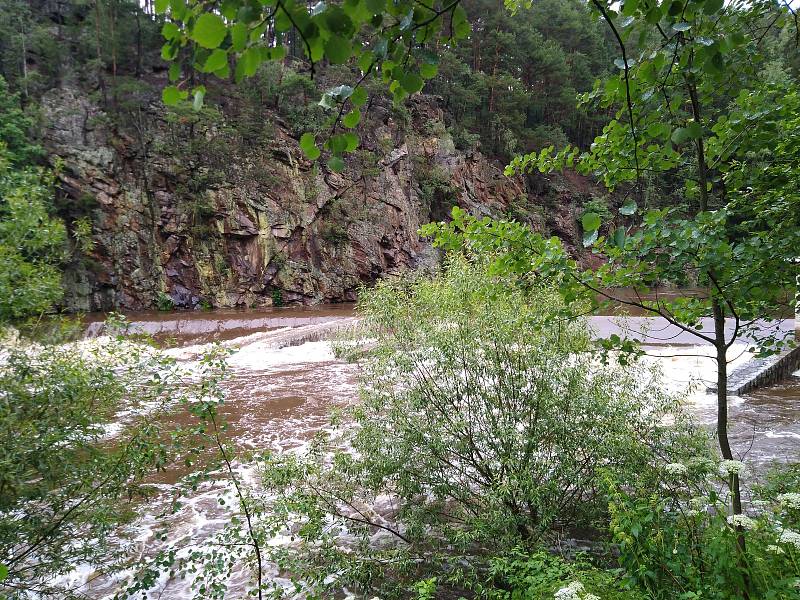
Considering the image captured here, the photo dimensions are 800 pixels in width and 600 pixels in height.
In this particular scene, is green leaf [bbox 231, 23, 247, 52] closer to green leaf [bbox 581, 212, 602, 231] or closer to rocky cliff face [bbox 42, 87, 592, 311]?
green leaf [bbox 581, 212, 602, 231]

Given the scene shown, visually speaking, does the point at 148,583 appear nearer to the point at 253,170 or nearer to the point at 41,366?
the point at 41,366

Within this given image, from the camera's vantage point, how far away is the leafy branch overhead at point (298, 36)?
99 centimetres

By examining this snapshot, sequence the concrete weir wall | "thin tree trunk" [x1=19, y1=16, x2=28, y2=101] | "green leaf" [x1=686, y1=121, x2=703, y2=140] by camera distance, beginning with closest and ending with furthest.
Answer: "green leaf" [x1=686, y1=121, x2=703, y2=140] → the concrete weir wall → "thin tree trunk" [x1=19, y1=16, x2=28, y2=101]

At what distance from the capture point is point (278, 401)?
1026 cm

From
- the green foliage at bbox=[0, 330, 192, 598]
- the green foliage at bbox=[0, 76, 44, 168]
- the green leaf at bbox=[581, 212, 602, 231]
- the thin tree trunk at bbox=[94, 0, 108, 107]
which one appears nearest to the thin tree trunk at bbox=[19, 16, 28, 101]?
the green foliage at bbox=[0, 76, 44, 168]

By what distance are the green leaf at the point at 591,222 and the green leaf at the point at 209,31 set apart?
1.37 meters

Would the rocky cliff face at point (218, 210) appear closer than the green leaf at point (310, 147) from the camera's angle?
No

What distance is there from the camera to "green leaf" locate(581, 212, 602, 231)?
1838 mm

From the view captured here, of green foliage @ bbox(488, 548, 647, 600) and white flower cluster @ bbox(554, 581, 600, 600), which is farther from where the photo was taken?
green foliage @ bbox(488, 548, 647, 600)

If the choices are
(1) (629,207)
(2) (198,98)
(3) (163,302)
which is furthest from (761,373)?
(3) (163,302)

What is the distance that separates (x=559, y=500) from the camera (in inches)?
161

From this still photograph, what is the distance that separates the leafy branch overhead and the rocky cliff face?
62.9ft

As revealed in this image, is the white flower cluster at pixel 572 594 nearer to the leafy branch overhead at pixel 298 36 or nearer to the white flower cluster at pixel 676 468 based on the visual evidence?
the white flower cluster at pixel 676 468

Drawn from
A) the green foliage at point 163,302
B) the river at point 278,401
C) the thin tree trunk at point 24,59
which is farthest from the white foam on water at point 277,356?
the thin tree trunk at point 24,59
